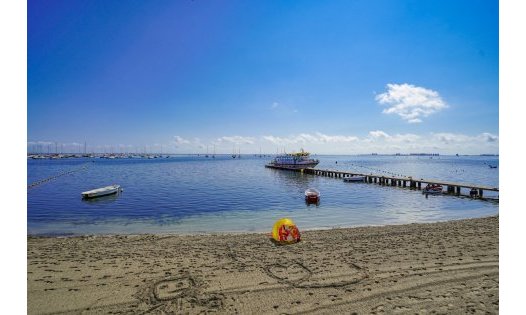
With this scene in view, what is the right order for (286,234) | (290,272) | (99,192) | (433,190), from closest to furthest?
(290,272)
(286,234)
(99,192)
(433,190)

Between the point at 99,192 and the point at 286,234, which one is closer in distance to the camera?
the point at 286,234

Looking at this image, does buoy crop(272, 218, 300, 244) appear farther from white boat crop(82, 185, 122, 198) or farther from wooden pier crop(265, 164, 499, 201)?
wooden pier crop(265, 164, 499, 201)

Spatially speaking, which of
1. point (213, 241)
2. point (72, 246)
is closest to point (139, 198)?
point (72, 246)

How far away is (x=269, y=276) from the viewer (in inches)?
378

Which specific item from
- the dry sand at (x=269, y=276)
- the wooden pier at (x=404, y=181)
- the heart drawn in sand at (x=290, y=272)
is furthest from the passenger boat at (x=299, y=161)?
the heart drawn in sand at (x=290, y=272)

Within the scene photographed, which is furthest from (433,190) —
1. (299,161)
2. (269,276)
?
(299,161)

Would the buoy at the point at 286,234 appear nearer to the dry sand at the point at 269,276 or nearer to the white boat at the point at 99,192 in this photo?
the dry sand at the point at 269,276

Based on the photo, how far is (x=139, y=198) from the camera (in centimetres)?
3475

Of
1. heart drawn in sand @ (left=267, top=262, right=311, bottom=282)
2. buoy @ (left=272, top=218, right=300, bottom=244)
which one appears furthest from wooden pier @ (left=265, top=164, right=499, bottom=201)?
heart drawn in sand @ (left=267, top=262, right=311, bottom=282)

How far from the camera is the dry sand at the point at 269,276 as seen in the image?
764cm

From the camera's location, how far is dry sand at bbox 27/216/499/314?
25.1 feet

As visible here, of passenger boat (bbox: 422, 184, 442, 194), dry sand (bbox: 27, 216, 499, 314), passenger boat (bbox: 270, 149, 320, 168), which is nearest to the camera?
dry sand (bbox: 27, 216, 499, 314)

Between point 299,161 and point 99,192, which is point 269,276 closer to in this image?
point 99,192

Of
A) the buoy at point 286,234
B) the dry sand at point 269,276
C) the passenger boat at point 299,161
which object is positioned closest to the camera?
the dry sand at point 269,276
